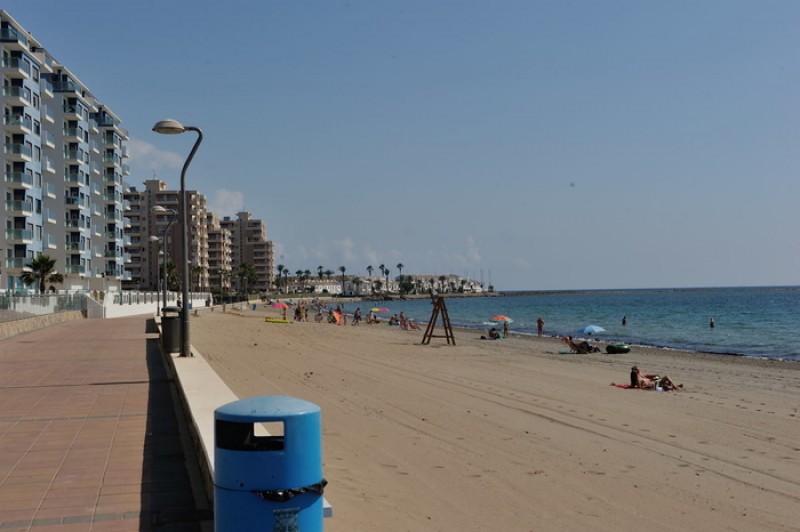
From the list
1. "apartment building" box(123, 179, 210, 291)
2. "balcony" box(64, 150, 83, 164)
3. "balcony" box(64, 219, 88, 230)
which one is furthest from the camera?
"apartment building" box(123, 179, 210, 291)

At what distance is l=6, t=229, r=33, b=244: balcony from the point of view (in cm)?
5338

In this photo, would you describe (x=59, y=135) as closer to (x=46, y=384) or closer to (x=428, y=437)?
(x=46, y=384)

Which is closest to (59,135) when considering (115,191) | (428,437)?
(115,191)

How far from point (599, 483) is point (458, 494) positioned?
75.5 inches

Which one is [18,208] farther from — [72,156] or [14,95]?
[72,156]

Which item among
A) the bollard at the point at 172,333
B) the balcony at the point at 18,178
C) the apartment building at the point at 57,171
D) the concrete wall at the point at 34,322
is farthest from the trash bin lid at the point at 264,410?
the balcony at the point at 18,178

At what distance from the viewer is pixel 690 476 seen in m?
9.10

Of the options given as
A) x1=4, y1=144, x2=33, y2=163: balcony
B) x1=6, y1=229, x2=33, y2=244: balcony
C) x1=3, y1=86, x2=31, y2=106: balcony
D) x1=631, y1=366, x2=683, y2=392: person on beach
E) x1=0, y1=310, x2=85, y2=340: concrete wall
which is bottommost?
x1=631, y1=366, x2=683, y2=392: person on beach

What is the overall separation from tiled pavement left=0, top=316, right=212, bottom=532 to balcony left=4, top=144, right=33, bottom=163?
45.7 m

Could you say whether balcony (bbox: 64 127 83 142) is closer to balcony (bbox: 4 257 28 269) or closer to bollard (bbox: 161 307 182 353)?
balcony (bbox: 4 257 28 269)

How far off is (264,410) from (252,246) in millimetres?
179895

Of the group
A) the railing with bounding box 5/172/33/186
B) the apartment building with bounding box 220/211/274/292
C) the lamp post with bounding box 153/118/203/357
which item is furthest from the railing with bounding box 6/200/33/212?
the apartment building with bounding box 220/211/274/292

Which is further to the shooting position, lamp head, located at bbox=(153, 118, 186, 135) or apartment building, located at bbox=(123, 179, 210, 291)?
apartment building, located at bbox=(123, 179, 210, 291)

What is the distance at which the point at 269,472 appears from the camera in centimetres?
354
